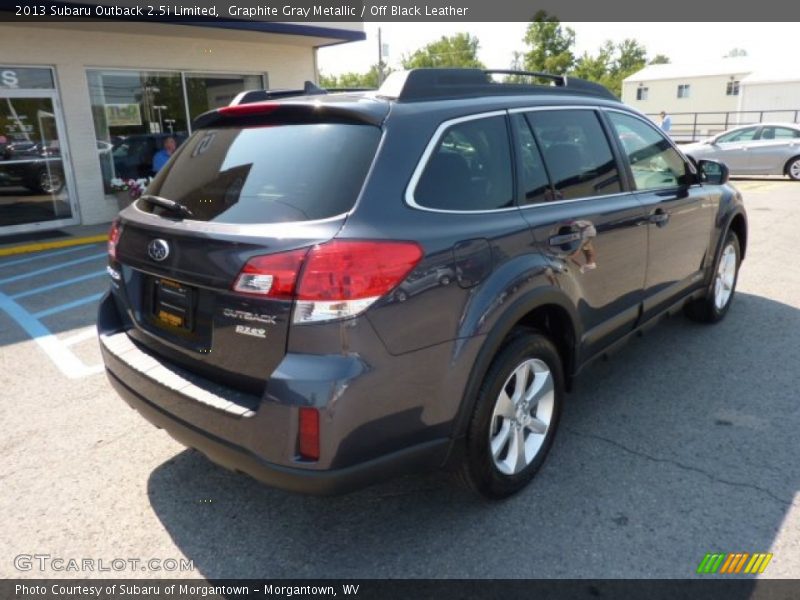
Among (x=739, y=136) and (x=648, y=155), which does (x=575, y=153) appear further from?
(x=739, y=136)

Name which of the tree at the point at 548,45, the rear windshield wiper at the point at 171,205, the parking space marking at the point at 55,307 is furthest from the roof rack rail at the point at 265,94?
the tree at the point at 548,45

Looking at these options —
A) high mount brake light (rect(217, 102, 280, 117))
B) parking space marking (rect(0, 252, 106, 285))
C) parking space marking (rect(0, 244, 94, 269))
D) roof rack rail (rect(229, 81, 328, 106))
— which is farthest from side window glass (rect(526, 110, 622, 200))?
parking space marking (rect(0, 244, 94, 269))

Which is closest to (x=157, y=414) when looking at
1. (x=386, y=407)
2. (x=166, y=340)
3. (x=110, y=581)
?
(x=166, y=340)

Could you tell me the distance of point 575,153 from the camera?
3.38m

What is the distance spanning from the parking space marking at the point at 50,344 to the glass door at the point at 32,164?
15.8ft

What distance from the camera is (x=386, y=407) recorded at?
2232mm

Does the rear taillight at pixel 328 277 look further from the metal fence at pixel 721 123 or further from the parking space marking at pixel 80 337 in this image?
the metal fence at pixel 721 123

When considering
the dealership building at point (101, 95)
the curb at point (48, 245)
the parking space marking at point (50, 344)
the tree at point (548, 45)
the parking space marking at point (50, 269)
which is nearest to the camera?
the parking space marking at point (50, 344)

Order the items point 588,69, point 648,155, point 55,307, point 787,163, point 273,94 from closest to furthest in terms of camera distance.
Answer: point 273,94 < point 648,155 < point 55,307 < point 787,163 < point 588,69

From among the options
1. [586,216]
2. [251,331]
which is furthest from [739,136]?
[251,331]

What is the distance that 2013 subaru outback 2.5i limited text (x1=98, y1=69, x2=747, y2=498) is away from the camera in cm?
215

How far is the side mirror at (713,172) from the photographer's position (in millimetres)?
4608

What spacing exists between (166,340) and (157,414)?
31 cm

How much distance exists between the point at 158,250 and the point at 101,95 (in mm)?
10273
